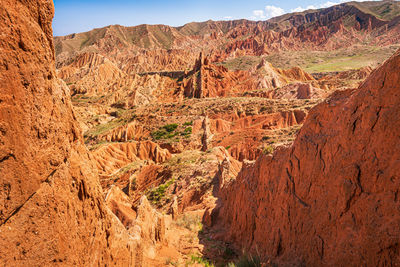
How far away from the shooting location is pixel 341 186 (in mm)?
5777

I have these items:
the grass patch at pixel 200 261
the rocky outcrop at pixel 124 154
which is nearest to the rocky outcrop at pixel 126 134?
Answer: the rocky outcrop at pixel 124 154

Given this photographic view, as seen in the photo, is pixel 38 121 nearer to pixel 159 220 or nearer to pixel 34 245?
pixel 34 245

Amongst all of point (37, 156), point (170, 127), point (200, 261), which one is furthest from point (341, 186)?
point (170, 127)

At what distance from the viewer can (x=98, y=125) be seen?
55750mm

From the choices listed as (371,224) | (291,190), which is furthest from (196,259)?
(371,224)

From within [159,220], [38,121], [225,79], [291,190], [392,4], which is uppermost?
[392,4]

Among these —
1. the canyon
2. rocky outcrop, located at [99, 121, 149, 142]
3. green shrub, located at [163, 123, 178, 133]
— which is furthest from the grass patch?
rocky outcrop, located at [99, 121, 149, 142]

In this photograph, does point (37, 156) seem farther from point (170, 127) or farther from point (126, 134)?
point (126, 134)

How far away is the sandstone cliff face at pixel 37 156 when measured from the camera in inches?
116

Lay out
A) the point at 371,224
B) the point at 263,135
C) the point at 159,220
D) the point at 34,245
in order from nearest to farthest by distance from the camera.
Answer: the point at 34,245 < the point at 371,224 < the point at 159,220 < the point at 263,135

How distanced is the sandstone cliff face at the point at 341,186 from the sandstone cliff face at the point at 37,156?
5779mm

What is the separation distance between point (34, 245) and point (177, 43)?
199 meters

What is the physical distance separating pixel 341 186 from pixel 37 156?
654 cm

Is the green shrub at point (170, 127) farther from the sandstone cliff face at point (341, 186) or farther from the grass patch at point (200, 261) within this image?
the sandstone cliff face at point (341, 186)
